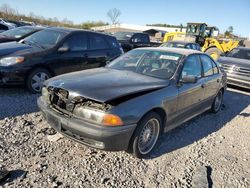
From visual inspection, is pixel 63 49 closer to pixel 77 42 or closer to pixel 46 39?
pixel 77 42

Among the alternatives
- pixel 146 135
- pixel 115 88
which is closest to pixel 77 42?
pixel 115 88

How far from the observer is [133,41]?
51.6 ft

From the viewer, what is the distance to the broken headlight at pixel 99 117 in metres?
3.09

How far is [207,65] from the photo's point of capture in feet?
17.7

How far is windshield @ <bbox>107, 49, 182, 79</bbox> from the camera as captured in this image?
4285mm

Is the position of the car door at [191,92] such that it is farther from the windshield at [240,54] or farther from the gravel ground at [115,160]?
the windshield at [240,54]

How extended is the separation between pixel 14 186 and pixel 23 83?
3.40 metres

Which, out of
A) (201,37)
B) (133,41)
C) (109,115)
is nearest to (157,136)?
(109,115)

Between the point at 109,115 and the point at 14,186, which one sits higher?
the point at 109,115

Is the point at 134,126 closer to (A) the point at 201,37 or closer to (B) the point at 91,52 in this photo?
(B) the point at 91,52

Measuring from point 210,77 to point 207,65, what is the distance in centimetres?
26

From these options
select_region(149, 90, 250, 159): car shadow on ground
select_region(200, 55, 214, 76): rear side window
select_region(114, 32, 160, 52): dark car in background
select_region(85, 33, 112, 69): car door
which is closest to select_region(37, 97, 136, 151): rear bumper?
select_region(149, 90, 250, 159): car shadow on ground

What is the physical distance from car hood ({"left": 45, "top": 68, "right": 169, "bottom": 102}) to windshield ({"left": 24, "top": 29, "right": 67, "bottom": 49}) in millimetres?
2561

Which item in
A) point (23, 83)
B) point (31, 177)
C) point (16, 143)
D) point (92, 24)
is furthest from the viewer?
point (92, 24)
